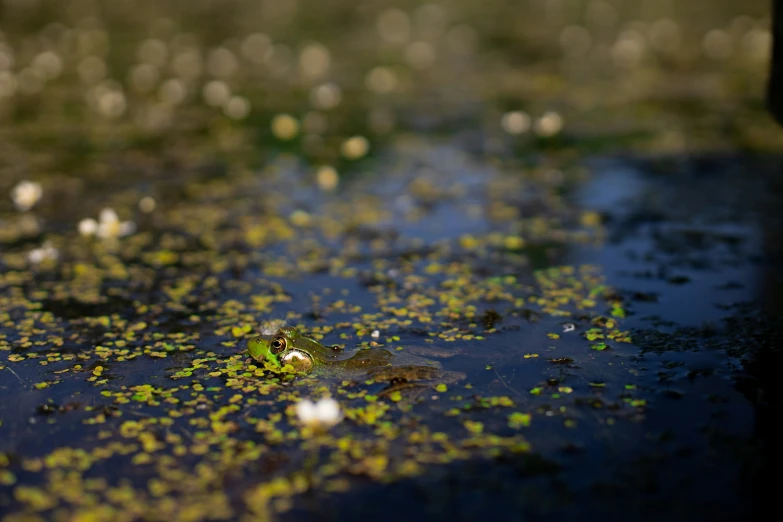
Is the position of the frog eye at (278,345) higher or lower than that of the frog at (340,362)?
higher

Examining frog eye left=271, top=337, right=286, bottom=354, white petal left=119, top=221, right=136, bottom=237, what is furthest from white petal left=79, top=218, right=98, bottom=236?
frog eye left=271, top=337, right=286, bottom=354

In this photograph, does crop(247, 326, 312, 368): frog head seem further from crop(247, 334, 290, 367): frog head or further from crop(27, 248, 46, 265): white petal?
crop(27, 248, 46, 265): white petal

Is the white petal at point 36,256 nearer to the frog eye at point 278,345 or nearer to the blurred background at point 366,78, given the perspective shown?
the blurred background at point 366,78

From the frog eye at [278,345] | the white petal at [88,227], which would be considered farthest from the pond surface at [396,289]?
the frog eye at [278,345]

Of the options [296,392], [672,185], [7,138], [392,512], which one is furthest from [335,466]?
[7,138]

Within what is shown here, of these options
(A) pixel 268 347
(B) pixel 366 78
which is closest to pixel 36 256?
(A) pixel 268 347

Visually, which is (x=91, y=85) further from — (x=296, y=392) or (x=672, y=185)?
(x=296, y=392)

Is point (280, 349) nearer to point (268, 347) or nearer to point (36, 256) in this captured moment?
point (268, 347)
